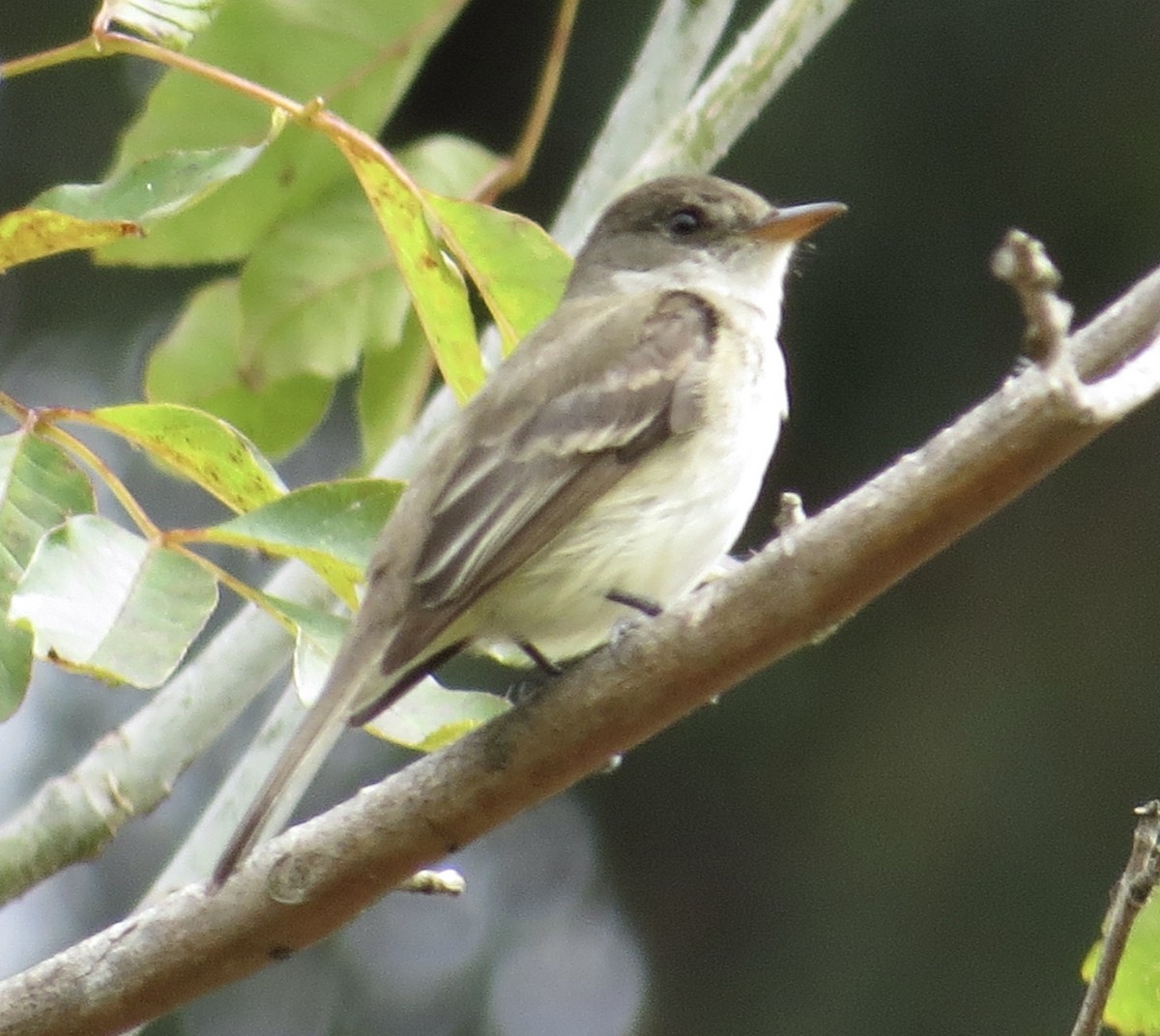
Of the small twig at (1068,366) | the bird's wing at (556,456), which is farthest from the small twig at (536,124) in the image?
the small twig at (1068,366)

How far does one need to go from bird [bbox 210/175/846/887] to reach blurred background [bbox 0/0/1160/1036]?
6.09ft

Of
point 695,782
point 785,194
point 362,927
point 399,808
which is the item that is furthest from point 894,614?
point 399,808

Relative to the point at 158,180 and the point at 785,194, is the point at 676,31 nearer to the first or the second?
the point at 158,180

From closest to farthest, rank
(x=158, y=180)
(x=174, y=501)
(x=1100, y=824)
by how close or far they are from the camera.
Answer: (x=158, y=180) < (x=1100, y=824) < (x=174, y=501)

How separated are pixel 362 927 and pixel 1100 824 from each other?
2.49 m

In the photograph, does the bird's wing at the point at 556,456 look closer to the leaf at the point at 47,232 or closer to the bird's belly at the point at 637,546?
the bird's belly at the point at 637,546

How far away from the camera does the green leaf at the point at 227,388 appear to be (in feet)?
10.6

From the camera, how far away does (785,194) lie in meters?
5.11

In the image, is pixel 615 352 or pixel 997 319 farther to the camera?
pixel 997 319

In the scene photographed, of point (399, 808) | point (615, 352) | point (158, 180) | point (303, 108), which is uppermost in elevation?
point (615, 352)

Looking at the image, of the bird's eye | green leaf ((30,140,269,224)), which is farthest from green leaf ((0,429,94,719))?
the bird's eye

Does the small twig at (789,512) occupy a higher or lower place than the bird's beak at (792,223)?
lower

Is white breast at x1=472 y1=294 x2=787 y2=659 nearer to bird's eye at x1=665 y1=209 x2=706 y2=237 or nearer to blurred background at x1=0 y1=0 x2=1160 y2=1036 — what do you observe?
bird's eye at x1=665 y1=209 x2=706 y2=237

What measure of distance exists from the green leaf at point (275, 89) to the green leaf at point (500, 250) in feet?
1.58
